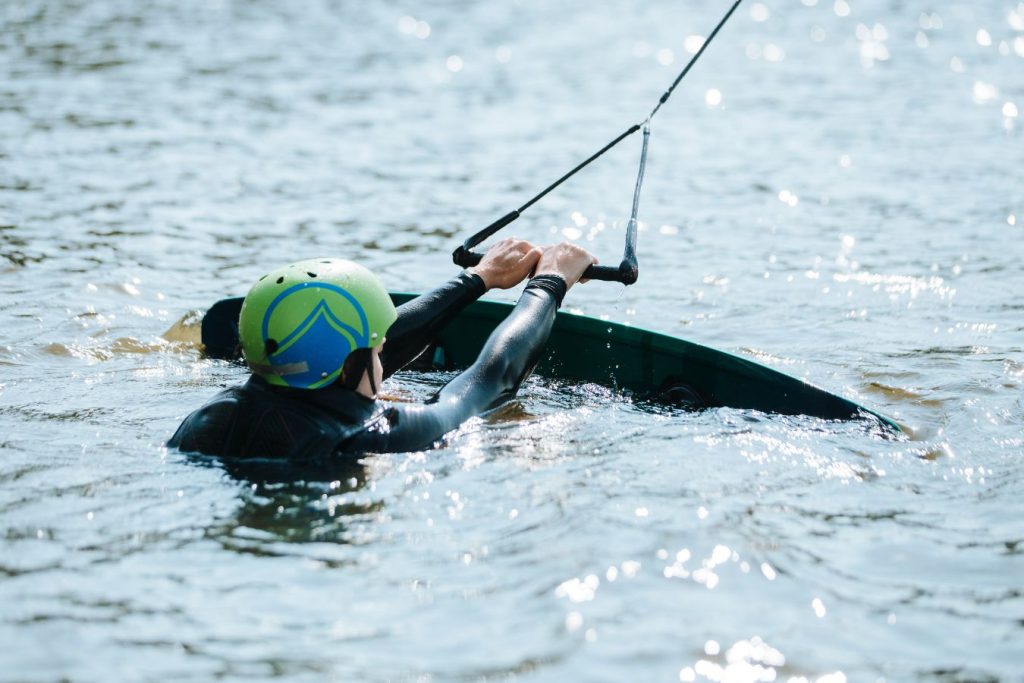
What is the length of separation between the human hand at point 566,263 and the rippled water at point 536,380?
2.24 ft

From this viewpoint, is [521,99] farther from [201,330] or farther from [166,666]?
[166,666]

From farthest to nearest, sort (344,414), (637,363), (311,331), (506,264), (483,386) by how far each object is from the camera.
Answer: (637,363)
(506,264)
(483,386)
(344,414)
(311,331)

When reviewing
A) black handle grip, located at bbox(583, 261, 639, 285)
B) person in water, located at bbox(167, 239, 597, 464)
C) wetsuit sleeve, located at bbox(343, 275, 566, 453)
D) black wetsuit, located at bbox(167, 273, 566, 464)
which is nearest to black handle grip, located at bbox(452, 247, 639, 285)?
black handle grip, located at bbox(583, 261, 639, 285)

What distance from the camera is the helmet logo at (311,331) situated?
526 centimetres

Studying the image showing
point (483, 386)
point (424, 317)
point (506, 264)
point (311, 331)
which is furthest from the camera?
point (506, 264)

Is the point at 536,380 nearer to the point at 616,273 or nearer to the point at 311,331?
the point at 616,273

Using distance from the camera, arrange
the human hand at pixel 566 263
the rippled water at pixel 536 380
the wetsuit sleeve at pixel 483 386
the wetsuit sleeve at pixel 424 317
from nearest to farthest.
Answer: the rippled water at pixel 536 380 < the wetsuit sleeve at pixel 483 386 < the wetsuit sleeve at pixel 424 317 < the human hand at pixel 566 263

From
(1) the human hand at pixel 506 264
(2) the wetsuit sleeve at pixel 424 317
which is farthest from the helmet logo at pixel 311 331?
(1) the human hand at pixel 506 264

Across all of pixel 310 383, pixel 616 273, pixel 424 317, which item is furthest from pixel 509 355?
pixel 310 383

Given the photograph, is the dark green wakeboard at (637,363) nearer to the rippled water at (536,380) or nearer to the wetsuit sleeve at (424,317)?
the rippled water at (536,380)

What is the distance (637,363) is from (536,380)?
0.57m

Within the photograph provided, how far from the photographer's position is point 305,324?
5285 mm

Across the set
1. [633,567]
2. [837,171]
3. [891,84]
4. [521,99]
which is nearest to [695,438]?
[633,567]

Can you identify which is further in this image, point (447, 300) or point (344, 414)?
point (447, 300)
